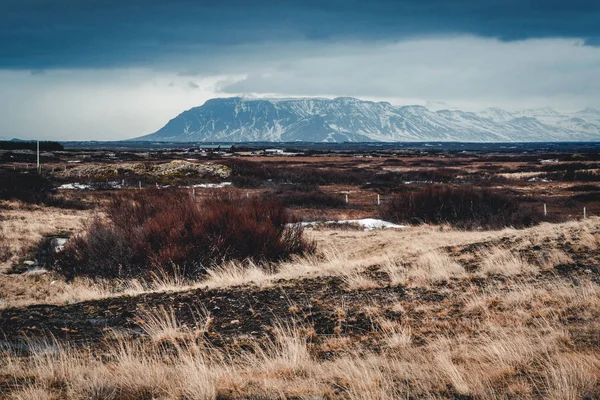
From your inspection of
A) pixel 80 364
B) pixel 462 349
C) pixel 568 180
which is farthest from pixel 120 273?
pixel 568 180

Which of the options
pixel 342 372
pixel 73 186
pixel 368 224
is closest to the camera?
pixel 342 372

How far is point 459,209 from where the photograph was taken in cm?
2381

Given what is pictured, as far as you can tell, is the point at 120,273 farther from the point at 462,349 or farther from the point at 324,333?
→ the point at 462,349

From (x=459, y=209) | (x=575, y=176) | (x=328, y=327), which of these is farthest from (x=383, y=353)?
(x=575, y=176)

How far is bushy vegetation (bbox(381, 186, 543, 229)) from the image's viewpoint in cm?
2298

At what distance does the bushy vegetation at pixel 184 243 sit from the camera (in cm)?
1193

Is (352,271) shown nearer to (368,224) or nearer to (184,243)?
(184,243)

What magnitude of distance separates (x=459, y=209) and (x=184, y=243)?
1578 centimetres

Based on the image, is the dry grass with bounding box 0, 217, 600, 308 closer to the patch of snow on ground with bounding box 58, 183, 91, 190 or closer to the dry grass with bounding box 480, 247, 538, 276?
the dry grass with bounding box 480, 247, 538, 276

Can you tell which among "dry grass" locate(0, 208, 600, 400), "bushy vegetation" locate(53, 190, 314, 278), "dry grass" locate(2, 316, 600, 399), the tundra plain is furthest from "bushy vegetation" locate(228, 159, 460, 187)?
"dry grass" locate(2, 316, 600, 399)

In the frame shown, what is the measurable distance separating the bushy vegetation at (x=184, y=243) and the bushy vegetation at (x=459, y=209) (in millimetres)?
11075

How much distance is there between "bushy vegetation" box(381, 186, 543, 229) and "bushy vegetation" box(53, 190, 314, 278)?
11.1 m

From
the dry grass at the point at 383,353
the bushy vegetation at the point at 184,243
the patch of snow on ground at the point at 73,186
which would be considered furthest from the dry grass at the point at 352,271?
the patch of snow on ground at the point at 73,186

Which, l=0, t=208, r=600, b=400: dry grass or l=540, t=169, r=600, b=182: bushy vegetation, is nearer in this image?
l=0, t=208, r=600, b=400: dry grass
